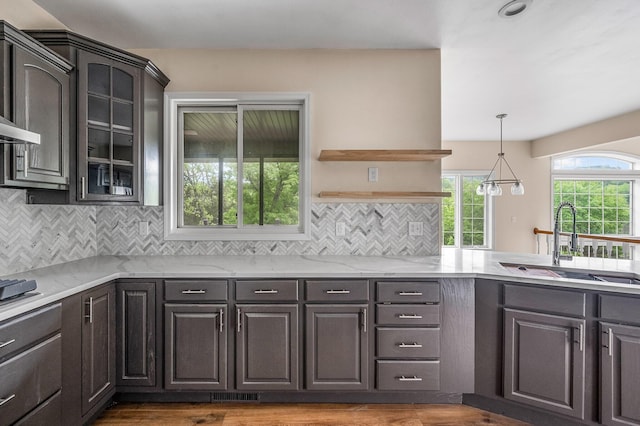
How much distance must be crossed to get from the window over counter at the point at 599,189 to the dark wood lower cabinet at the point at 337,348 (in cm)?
645

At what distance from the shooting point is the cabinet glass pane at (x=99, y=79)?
209 cm

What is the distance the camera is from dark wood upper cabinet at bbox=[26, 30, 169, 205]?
6.61 feet

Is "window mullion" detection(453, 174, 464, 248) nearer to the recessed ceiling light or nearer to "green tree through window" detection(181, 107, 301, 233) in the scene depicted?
the recessed ceiling light

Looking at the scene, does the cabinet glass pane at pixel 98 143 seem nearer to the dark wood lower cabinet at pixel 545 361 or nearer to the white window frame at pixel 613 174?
the dark wood lower cabinet at pixel 545 361

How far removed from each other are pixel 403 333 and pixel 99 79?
2659 millimetres

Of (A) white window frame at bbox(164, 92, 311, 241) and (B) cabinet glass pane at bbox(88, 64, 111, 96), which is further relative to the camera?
(A) white window frame at bbox(164, 92, 311, 241)

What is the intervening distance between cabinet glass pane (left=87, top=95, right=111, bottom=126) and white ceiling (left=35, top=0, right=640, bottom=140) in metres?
0.66

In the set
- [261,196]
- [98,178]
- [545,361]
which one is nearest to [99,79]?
[98,178]

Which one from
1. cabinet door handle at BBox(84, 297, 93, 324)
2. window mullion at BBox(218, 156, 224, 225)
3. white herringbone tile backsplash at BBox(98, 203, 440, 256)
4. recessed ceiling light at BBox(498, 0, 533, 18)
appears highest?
recessed ceiling light at BBox(498, 0, 533, 18)

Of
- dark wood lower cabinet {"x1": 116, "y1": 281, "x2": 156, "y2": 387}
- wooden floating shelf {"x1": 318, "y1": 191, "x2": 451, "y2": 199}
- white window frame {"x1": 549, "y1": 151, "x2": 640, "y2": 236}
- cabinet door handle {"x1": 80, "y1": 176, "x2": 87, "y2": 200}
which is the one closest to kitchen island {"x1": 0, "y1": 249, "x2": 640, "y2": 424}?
dark wood lower cabinet {"x1": 116, "y1": 281, "x2": 156, "y2": 387}

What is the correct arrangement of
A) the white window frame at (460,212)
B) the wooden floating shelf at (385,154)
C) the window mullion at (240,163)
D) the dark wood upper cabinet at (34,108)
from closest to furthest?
the dark wood upper cabinet at (34,108) < the wooden floating shelf at (385,154) < the window mullion at (240,163) < the white window frame at (460,212)

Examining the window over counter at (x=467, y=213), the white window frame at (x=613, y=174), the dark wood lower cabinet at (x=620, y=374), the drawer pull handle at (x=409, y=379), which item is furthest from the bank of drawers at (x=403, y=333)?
the white window frame at (x=613, y=174)

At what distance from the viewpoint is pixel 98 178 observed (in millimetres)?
2125

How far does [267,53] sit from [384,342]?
2.50 metres
